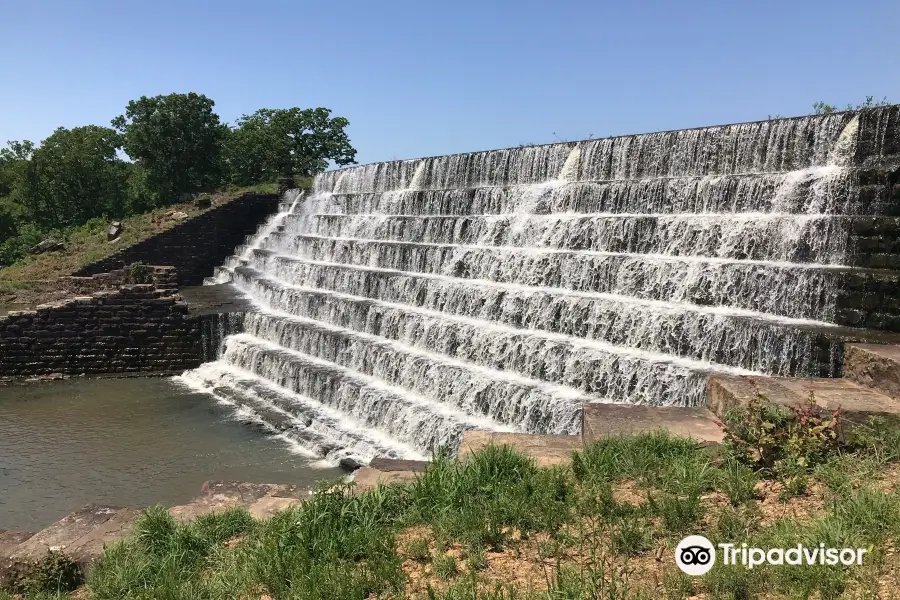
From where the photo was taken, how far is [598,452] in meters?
4.15

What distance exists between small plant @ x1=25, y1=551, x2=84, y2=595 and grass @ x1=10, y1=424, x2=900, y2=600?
0.32 ft

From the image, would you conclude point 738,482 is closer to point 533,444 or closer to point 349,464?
point 533,444

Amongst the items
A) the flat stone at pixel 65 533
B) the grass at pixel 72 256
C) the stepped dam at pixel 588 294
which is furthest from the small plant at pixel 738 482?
the grass at pixel 72 256

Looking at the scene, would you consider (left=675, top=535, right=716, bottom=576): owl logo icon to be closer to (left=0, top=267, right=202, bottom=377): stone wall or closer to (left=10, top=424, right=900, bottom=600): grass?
(left=10, top=424, right=900, bottom=600): grass

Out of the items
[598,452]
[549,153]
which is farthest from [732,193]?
[598,452]

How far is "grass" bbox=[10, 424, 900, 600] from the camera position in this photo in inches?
106

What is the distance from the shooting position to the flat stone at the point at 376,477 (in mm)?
4566

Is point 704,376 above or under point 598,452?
above

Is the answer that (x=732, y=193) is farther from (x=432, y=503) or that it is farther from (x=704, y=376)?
(x=432, y=503)

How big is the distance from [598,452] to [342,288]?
40.2ft

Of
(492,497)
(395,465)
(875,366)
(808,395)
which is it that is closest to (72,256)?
(395,465)

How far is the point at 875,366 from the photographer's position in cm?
502

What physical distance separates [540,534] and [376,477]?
1.96 m

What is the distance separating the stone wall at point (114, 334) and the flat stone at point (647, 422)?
1346 cm
